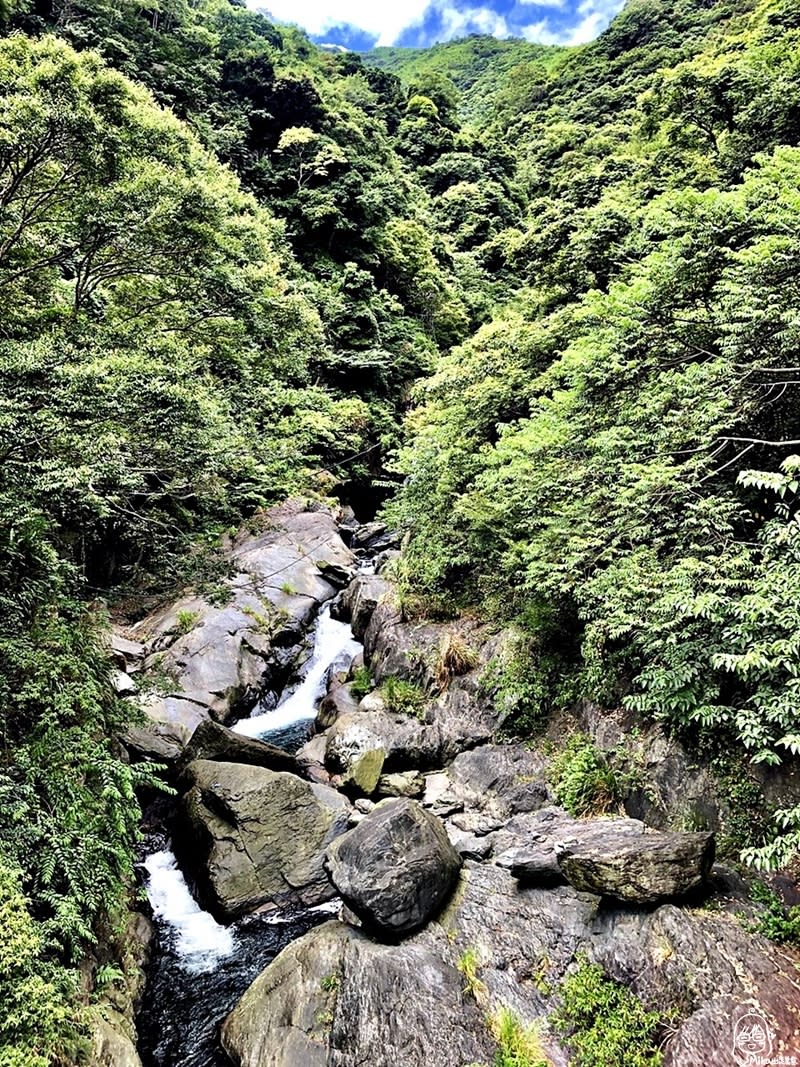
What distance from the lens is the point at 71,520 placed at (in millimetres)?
8789

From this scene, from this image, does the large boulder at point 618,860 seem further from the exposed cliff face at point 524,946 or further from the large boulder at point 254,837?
the large boulder at point 254,837

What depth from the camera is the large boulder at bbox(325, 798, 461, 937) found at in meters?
6.05

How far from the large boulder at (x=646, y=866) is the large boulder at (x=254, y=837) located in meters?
4.30

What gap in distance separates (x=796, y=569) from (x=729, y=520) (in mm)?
1890

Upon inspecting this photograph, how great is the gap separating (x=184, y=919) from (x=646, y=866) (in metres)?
6.24

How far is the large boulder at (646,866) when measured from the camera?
516 cm

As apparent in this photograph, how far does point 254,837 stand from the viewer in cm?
830

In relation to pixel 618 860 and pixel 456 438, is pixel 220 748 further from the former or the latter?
pixel 456 438

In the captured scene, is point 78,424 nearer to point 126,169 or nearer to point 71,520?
point 71,520

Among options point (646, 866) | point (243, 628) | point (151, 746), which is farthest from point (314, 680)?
point (646, 866)

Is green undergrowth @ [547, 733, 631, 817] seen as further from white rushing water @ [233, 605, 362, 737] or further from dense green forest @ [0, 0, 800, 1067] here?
white rushing water @ [233, 605, 362, 737]

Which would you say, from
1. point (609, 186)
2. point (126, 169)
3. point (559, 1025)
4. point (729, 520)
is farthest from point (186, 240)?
point (609, 186)

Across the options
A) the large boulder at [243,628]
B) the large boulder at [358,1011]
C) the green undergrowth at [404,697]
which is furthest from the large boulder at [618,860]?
the large boulder at [243,628]

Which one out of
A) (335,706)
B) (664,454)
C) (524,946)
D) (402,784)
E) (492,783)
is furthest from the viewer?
(335,706)
